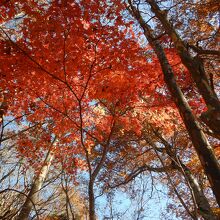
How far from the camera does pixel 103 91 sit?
870 centimetres

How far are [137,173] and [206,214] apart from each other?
16.2ft

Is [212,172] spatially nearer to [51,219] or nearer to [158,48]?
[158,48]

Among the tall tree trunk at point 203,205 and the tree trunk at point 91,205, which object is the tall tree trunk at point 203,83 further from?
the tall tree trunk at point 203,205

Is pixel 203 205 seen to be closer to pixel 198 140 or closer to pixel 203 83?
pixel 198 140

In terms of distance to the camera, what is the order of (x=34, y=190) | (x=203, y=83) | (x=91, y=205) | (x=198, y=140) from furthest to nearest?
1. (x=34, y=190)
2. (x=203, y=83)
3. (x=91, y=205)
4. (x=198, y=140)

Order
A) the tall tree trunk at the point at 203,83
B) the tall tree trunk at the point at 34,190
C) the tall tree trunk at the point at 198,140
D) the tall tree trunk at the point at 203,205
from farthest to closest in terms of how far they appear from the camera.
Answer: the tall tree trunk at the point at 34,190 → the tall tree trunk at the point at 203,205 → the tall tree trunk at the point at 203,83 → the tall tree trunk at the point at 198,140

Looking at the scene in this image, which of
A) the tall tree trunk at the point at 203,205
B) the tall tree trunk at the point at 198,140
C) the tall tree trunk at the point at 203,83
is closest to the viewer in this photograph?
the tall tree trunk at the point at 198,140

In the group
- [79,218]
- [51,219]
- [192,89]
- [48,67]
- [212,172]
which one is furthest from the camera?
[79,218]

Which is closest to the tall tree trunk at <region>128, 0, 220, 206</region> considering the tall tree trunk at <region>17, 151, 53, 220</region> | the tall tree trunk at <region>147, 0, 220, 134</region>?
the tall tree trunk at <region>147, 0, 220, 134</region>

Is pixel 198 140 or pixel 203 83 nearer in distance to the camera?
pixel 198 140

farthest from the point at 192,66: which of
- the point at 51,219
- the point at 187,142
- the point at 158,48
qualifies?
the point at 51,219

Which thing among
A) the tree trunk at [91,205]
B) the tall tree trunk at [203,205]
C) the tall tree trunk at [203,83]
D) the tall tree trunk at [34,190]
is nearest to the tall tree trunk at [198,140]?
the tall tree trunk at [203,83]

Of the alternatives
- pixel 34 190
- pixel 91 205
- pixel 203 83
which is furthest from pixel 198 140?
pixel 34 190

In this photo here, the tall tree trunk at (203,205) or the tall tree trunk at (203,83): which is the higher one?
the tall tree trunk at (203,83)
